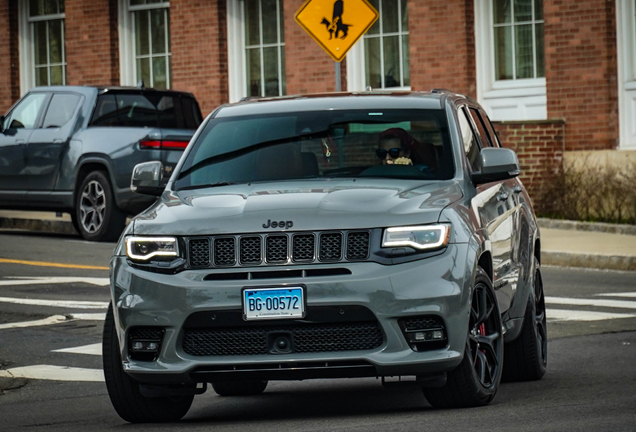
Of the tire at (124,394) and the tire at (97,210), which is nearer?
the tire at (124,394)

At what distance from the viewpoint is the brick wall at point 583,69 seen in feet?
65.7

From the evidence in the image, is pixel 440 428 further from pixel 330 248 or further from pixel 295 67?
pixel 295 67

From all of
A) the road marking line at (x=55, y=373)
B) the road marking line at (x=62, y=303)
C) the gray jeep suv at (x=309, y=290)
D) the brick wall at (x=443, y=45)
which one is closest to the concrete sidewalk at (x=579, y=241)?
the brick wall at (x=443, y=45)

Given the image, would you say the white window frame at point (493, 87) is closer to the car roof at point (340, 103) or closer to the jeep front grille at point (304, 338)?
the car roof at point (340, 103)

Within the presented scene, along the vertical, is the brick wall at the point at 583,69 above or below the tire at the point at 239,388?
above

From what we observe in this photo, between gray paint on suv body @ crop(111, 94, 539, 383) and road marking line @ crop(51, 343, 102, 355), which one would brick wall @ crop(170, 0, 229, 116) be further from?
gray paint on suv body @ crop(111, 94, 539, 383)

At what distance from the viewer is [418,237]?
637cm

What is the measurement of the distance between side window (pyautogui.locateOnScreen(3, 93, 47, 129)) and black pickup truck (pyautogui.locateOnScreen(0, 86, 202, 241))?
0.04 ft

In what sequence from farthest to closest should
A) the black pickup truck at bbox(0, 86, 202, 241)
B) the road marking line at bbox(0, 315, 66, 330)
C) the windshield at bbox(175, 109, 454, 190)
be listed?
the black pickup truck at bbox(0, 86, 202, 241) → the road marking line at bbox(0, 315, 66, 330) → the windshield at bbox(175, 109, 454, 190)

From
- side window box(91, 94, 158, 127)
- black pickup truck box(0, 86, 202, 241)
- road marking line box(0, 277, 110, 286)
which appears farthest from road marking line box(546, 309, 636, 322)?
side window box(91, 94, 158, 127)

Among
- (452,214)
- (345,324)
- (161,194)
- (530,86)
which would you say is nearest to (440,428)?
(345,324)

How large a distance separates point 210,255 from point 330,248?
564mm

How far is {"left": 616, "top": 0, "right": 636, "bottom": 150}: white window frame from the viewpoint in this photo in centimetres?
2000

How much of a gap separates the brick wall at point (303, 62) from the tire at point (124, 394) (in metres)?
16.6
